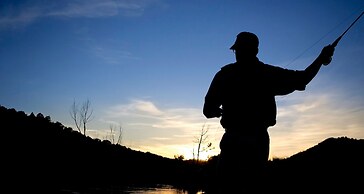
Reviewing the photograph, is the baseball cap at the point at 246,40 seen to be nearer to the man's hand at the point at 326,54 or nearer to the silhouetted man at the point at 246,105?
the silhouetted man at the point at 246,105

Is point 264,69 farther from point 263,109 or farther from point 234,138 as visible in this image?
point 234,138

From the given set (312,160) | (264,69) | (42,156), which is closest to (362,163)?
(312,160)

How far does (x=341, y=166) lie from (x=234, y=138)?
2600 centimetres

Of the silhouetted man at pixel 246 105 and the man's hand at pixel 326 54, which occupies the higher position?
the man's hand at pixel 326 54

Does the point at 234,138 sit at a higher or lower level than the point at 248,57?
lower

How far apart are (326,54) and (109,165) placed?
248 feet

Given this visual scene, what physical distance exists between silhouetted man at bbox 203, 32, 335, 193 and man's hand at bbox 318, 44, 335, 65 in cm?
1

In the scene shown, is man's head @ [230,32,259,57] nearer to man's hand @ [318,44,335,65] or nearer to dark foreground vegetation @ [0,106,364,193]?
man's hand @ [318,44,335,65]

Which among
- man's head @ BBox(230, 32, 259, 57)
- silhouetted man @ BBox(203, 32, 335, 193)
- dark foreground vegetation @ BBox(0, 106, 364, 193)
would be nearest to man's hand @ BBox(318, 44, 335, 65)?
silhouetted man @ BBox(203, 32, 335, 193)

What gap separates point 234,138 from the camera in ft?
7.54

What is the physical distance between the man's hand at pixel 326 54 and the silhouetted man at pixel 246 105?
0.03ft

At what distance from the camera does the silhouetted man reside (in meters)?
2.23

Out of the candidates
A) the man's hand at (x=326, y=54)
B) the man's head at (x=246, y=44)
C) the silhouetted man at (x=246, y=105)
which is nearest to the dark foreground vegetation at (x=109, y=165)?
the silhouetted man at (x=246, y=105)

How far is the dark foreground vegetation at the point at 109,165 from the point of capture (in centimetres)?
2409
